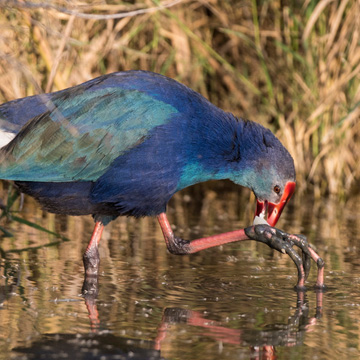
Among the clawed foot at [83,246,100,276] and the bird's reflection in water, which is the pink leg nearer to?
the clawed foot at [83,246,100,276]

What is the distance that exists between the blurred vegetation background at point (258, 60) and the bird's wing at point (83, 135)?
199 cm

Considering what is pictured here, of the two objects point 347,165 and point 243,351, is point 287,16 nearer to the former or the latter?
point 347,165

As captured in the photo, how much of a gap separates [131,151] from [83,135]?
0.29 m

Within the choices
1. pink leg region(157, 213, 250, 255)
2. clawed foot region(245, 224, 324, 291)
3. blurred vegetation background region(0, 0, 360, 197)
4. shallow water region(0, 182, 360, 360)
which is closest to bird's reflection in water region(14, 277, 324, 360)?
shallow water region(0, 182, 360, 360)

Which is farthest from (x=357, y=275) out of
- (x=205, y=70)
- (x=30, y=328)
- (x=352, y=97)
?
(x=205, y=70)

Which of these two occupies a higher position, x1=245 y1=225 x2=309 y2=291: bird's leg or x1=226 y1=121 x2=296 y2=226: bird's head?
x1=226 y1=121 x2=296 y2=226: bird's head

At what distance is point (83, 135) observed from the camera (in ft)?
14.4

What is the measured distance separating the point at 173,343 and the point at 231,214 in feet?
11.9

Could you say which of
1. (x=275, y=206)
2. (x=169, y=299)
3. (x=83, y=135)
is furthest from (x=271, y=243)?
(x=83, y=135)

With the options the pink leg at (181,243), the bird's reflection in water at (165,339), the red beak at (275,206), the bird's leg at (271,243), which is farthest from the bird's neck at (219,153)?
the bird's reflection in water at (165,339)

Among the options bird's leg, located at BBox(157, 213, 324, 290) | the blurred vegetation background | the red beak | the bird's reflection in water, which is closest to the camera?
the bird's reflection in water

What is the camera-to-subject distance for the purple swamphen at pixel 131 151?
4.33m

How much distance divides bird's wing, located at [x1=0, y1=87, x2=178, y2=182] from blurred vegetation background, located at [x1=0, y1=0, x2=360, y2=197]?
199cm

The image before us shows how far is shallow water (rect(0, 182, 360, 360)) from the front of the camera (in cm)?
331
